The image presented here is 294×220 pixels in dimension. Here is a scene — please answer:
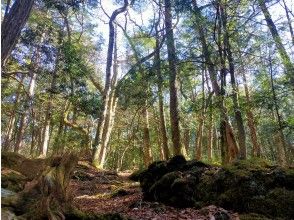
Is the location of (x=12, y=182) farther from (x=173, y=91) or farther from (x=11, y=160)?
(x=173, y=91)

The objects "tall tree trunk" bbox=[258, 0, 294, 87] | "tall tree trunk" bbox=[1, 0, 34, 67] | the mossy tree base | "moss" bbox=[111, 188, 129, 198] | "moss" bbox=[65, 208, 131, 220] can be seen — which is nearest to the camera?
the mossy tree base

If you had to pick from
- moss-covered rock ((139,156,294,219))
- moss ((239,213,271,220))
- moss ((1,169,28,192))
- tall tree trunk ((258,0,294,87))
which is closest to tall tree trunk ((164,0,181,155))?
tall tree trunk ((258,0,294,87))

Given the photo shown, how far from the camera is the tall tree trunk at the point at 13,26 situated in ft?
19.1

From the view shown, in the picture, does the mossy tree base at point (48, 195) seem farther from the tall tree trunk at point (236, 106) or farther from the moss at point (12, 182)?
the tall tree trunk at point (236, 106)

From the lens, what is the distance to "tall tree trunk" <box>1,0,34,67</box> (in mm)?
5828

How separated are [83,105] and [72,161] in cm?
681

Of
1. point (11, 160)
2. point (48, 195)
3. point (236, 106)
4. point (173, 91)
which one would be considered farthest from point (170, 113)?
point (48, 195)

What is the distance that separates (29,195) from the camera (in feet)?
13.5

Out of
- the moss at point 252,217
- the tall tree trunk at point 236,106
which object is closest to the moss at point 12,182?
the moss at point 252,217

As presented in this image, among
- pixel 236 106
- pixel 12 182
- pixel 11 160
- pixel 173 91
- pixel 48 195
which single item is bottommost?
pixel 48 195

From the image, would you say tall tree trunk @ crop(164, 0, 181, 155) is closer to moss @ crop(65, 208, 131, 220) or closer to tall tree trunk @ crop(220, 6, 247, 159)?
tall tree trunk @ crop(220, 6, 247, 159)

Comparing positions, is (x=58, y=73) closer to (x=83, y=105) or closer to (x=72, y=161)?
(x=83, y=105)

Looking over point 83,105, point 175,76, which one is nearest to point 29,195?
point 83,105

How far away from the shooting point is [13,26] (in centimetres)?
596
